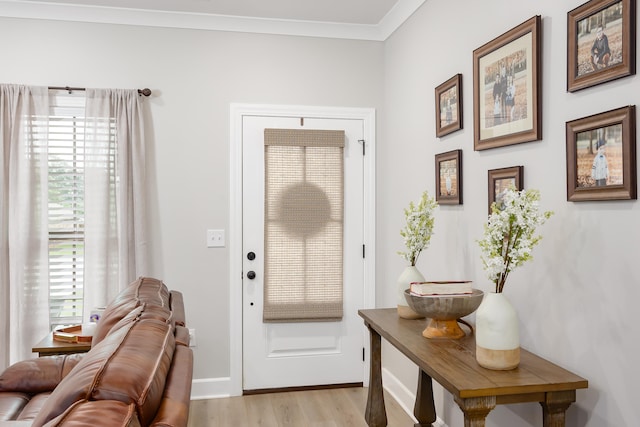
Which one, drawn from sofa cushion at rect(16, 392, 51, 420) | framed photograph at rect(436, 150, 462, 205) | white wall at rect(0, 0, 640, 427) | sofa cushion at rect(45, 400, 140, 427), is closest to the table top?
white wall at rect(0, 0, 640, 427)

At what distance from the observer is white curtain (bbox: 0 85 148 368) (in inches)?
128

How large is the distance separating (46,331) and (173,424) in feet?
8.81

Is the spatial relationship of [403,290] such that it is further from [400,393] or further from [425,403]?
[400,393]

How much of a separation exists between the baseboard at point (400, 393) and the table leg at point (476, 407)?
4.74 feet

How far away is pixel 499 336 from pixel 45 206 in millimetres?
2958

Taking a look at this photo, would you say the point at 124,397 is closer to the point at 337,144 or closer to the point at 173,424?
the point at 173,424

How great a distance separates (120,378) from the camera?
3.53ft

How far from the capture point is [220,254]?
11.8 feet

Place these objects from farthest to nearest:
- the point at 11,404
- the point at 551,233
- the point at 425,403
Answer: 1. the point at 425,403
2. the point at 11,404
3. the point at 551,233

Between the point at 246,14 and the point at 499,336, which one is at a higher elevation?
the point at 246,14

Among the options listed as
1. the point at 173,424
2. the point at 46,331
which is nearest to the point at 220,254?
the point at 46,331

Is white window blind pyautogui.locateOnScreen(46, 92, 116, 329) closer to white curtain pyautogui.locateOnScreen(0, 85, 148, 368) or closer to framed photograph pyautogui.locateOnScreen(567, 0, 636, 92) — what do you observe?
white curtain pyautogui.locateOnScreen(0, 85, 148, 368)

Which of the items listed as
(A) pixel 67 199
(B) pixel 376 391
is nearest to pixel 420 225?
(B) pixel 376 391

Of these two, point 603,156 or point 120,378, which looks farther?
point 603,156
